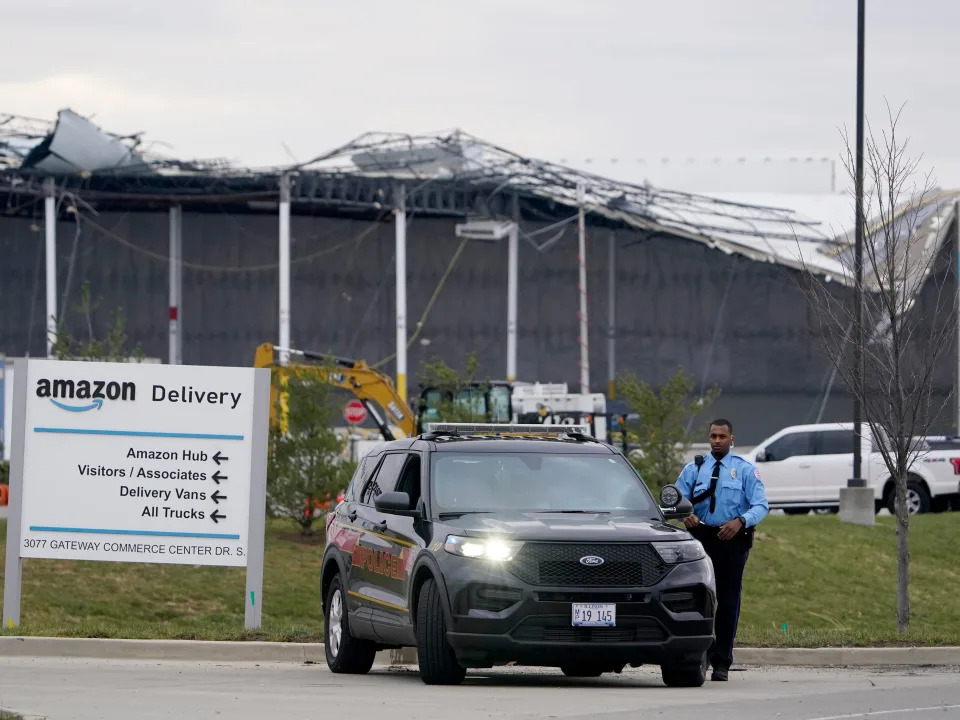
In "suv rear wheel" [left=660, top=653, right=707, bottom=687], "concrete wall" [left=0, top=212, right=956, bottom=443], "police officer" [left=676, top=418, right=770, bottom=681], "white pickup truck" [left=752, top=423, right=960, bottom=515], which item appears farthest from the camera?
"concrete wall" [left=0, top=212, right=956, bottom=443]

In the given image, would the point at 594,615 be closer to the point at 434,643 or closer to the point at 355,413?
the point at 434,643

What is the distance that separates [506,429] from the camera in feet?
42.7

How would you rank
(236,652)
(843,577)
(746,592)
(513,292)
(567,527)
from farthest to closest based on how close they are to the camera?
(513,292) < (843,577) < (746,592) < (236,652) < (567,527)

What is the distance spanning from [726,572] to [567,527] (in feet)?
7.23

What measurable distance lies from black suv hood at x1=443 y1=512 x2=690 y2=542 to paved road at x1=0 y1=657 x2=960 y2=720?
99 centimetres

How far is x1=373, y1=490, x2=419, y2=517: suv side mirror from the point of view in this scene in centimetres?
1087

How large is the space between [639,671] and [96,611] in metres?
8.10

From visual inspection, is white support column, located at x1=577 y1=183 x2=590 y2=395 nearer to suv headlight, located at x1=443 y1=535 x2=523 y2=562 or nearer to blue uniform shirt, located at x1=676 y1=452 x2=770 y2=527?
blue uniform shirt, located at x1=676 y1=452 x2=770 y2=527

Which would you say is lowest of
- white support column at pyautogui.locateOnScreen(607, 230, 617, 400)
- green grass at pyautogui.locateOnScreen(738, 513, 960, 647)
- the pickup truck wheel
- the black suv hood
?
green grass at pyautogui.locateOnScreen(738, 513, 960, 647)

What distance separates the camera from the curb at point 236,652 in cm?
1352

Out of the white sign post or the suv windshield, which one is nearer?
the suv windshield

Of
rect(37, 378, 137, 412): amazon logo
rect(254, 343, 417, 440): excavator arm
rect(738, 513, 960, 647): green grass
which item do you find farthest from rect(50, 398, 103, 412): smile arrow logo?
rect(254, 343, 417, 440): excavator arm

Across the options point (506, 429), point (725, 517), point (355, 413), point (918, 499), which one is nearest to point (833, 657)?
point (725, 517)

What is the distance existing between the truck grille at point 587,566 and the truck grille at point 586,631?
23cm
